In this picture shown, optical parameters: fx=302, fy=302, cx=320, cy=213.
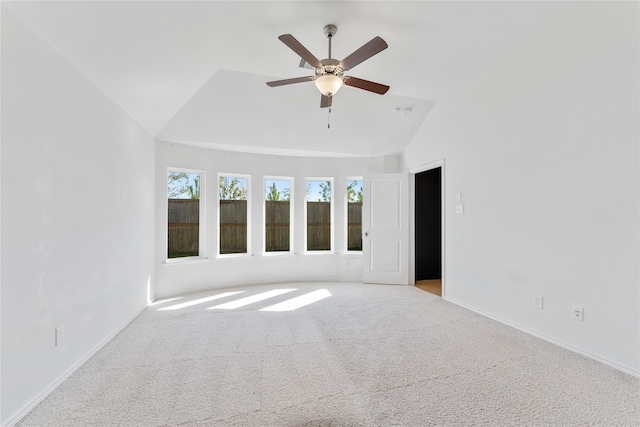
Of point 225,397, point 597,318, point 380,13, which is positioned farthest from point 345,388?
point 380,13

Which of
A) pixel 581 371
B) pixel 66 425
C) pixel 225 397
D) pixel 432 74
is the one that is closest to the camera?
pixel 66 425

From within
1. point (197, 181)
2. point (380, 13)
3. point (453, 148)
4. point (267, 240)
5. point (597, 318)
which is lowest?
point (597, 318)

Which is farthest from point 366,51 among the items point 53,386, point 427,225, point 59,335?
point 427,225

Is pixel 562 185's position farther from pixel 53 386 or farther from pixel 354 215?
pixel 53 386

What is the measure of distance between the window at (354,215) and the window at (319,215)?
0.37 metres

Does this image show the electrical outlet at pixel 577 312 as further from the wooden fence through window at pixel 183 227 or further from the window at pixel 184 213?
the wooden fence through window at pixel 183 227

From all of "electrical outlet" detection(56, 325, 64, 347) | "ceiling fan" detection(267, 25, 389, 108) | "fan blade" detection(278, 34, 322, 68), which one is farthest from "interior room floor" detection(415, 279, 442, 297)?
"electrical outlet" detection(56, 325, 64, 347)

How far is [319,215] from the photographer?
571 centimetres

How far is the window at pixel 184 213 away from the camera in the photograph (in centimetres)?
467

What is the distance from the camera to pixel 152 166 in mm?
4113

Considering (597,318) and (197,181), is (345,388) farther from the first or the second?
(197,181)

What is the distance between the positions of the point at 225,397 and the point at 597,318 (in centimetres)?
285

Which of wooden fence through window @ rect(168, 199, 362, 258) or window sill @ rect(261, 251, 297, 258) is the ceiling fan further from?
window sill @ rect(261, 251, 297, 258)

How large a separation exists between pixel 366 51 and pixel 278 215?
12.5 feet
